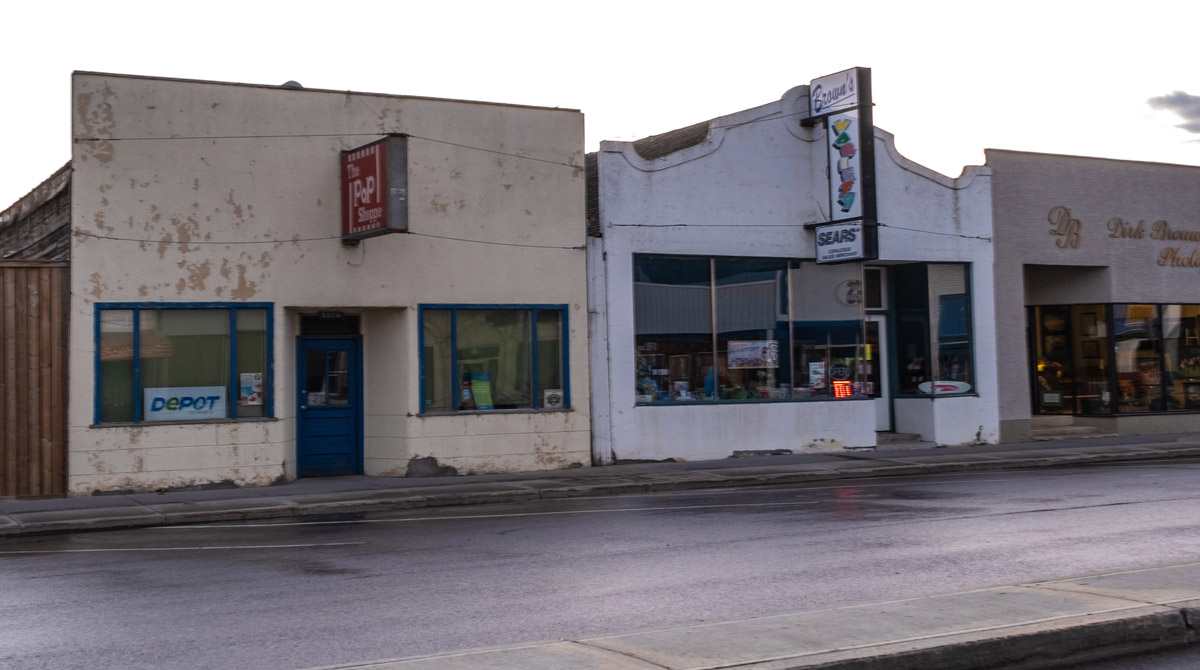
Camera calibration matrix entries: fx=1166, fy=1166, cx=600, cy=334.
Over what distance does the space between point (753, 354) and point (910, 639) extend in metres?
15.0

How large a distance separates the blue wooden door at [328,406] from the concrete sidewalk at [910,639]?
1285cm

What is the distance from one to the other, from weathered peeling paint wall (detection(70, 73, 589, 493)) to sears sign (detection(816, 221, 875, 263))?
473 centimetres

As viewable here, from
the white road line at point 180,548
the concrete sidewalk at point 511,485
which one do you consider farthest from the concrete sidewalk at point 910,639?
the concrete sidewalk at point 511,485

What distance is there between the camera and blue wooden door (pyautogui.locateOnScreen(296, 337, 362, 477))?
18750mm

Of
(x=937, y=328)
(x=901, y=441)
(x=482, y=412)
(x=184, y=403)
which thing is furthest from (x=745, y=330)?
(x=184, y=403)

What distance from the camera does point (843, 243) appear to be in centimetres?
2097

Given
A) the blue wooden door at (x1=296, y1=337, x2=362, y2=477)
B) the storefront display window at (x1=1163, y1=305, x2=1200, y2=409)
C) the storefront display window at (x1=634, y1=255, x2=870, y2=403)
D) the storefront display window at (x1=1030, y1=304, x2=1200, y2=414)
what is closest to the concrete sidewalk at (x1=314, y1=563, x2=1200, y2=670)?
the blue wooden door at (x1=296, y1=337, x2=362, y2=477)

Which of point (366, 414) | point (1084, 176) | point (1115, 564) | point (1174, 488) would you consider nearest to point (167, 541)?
point (366, 414)

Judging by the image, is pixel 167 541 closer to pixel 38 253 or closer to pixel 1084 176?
pixel 38 253

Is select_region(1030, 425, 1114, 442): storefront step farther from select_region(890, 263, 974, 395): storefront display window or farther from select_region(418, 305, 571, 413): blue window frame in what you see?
select_region(418, 305, 571, 413): blue window frame

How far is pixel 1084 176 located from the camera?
81.7 feet

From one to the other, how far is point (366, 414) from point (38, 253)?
227 inches

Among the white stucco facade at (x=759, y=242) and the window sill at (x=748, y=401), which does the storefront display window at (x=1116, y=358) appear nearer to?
the white stucco facade at (x=759, y=242)

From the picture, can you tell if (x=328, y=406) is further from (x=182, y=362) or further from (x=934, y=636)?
(x=934, y=636)
